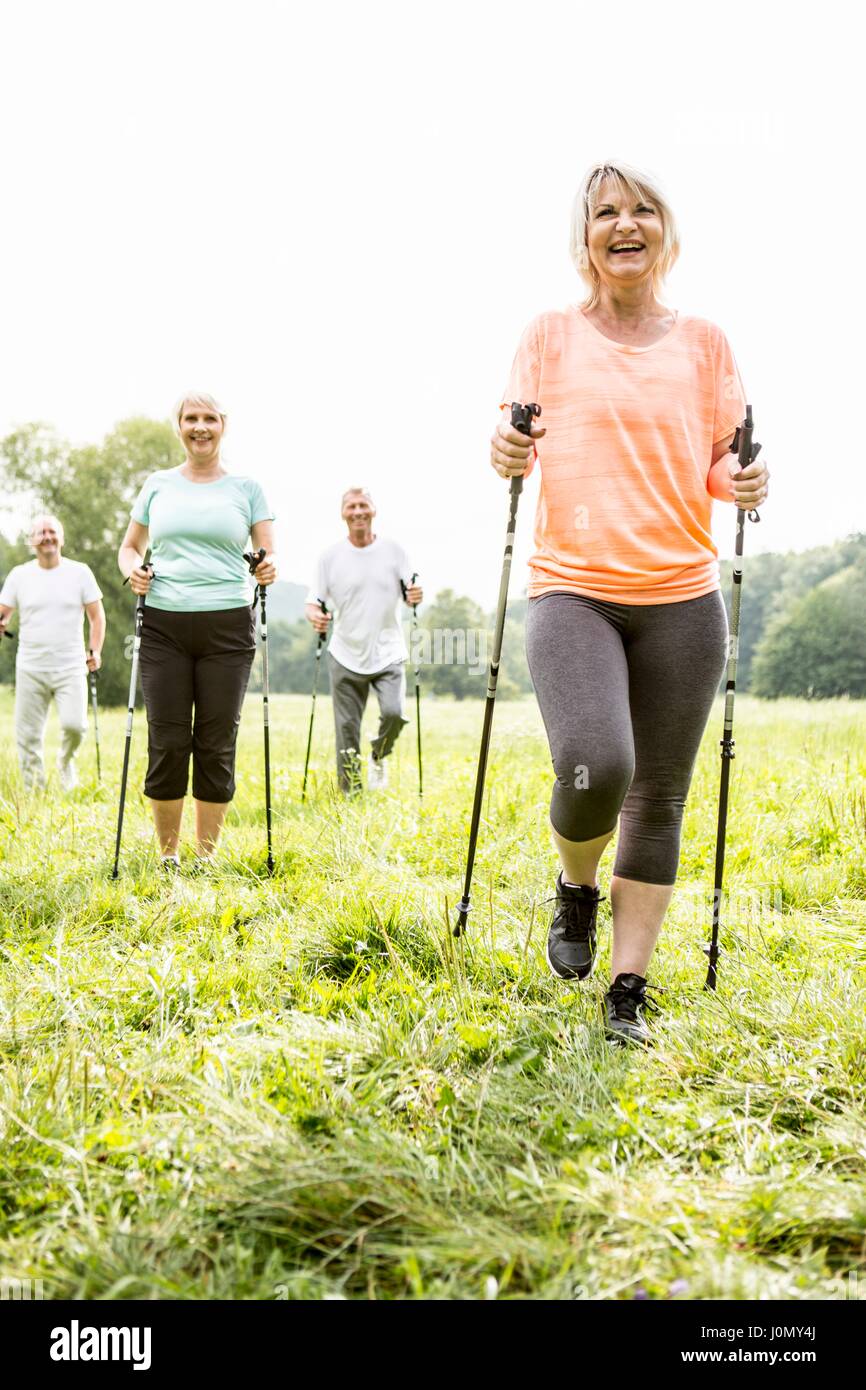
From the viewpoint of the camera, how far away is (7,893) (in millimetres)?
4695

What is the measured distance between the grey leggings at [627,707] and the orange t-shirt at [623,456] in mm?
84

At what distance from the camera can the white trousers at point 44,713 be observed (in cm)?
891

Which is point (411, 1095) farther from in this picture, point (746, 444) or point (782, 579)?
point (782, 579)

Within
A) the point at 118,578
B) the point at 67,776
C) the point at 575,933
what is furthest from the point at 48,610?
the point at 118,578

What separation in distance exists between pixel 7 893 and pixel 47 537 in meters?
5.08

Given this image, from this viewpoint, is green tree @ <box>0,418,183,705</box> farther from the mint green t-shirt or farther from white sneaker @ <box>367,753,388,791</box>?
the mint green t-shirt

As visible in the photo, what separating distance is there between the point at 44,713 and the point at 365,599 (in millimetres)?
3288

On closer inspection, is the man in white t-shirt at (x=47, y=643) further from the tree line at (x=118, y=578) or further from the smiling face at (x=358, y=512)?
the tree line at (x=118, y=578)

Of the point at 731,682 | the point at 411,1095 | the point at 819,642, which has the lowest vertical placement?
the point at 411,1095

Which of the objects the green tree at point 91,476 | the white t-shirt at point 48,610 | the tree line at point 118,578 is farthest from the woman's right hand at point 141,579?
the green tree at point 91,476

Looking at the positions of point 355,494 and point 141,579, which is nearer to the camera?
point 141,579

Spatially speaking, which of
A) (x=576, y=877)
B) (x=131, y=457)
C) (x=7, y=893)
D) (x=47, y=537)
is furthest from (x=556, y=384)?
(x=131, y=457)

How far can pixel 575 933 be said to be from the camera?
3217 mm

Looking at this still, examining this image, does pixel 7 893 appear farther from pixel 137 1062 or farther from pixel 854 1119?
pixel 854 1119
